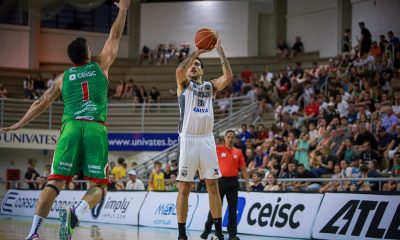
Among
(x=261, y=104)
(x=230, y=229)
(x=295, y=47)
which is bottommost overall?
(x=230, y=229)

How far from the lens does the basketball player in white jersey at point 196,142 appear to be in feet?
37.0

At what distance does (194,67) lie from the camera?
1158 cm

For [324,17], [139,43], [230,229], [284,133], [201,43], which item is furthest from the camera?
[139,43]

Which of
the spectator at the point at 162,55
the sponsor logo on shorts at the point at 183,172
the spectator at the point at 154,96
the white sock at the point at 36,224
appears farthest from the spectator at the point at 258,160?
the spectator at the point at 162,55

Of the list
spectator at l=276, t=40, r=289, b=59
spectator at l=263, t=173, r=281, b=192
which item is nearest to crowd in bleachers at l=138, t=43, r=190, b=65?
spectator at l=276, t=40, r=289, b=59

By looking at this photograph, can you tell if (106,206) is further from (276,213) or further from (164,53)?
(164,53)

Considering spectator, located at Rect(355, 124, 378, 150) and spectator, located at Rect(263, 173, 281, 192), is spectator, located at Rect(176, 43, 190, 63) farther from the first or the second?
spectator, located at Rect(263, 173, 281, 192)

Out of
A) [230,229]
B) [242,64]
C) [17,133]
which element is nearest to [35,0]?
[17,133]

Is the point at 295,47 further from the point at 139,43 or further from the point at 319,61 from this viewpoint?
the point at 139,43

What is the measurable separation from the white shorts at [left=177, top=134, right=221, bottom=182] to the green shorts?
8.56ft

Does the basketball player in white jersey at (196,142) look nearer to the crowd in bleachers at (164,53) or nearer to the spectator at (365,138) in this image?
the spectator at (365,138)

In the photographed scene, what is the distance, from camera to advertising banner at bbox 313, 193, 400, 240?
12.6m

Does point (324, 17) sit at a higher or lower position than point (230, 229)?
higher

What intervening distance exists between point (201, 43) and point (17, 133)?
21.7m
